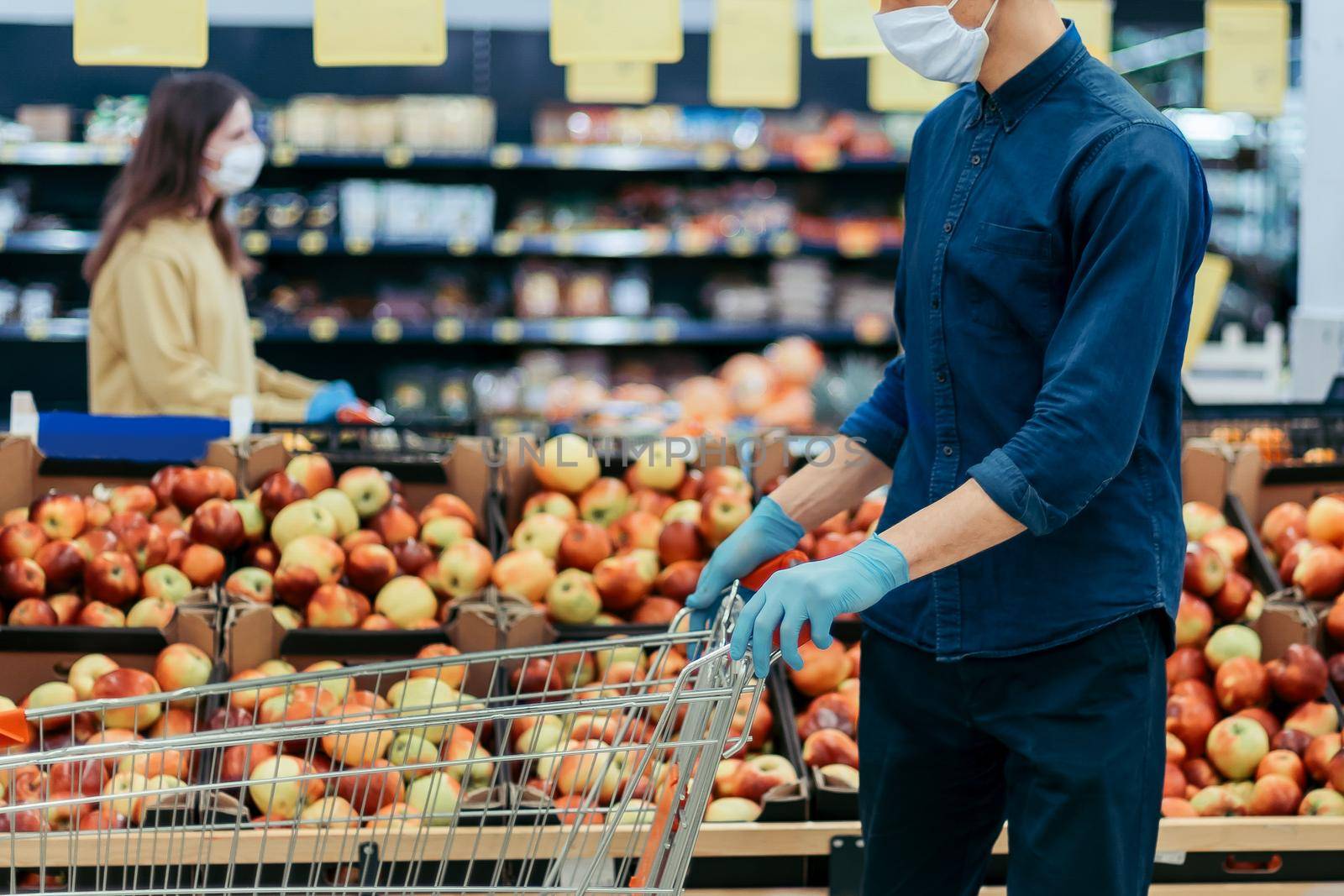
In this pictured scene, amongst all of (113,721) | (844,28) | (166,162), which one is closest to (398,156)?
(166,162)

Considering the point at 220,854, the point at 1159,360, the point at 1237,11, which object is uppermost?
the point at 1237,11

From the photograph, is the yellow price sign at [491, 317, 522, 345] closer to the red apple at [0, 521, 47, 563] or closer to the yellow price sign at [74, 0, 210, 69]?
the yellow price sign at [74, 0, 210, 69]

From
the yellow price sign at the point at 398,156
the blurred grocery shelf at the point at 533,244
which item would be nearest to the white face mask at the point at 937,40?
the blurred grocery shelf at the point at 533,244

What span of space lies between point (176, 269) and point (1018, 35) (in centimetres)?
285

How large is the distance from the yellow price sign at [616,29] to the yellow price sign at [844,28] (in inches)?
12.7

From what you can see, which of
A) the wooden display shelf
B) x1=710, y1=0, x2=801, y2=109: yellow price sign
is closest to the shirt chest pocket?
the wooden display shelf

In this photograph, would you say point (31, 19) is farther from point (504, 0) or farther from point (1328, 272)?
point (1328, 272)

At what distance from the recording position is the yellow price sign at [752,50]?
352 centimetres

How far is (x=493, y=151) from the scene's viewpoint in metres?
6.33

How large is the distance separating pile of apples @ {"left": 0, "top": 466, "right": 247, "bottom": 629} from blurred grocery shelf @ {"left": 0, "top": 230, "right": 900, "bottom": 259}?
370 centimetres

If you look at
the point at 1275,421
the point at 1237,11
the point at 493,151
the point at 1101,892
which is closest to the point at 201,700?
the point at 1101,892

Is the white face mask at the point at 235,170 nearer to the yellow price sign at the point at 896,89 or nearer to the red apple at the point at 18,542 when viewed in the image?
the red apple at the point at 18,542

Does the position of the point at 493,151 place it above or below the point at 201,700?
above

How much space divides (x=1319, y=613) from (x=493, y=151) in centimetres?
462
